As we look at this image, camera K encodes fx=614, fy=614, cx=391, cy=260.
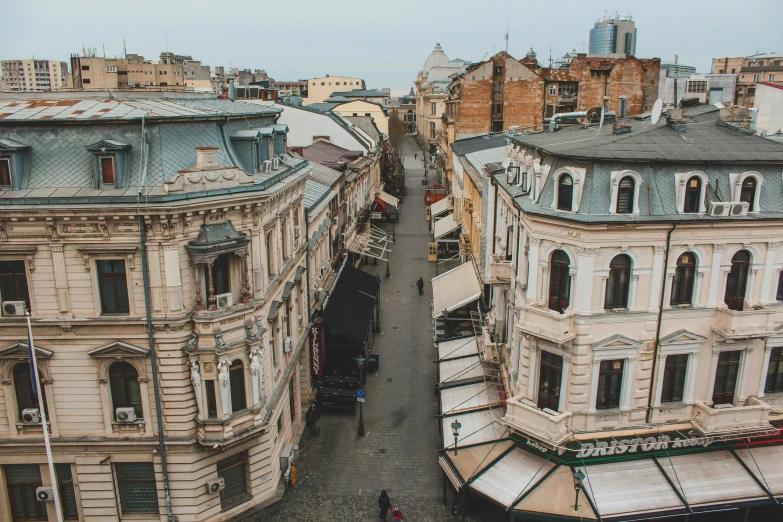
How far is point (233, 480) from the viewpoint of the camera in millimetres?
24109

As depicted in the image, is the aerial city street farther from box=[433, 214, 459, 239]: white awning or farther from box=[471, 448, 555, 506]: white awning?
box=[433, 214, 459, 239]: white awning

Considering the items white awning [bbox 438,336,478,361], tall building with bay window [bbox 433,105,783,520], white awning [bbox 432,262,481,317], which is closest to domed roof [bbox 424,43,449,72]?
white awning [bbox 432,262,481,317]

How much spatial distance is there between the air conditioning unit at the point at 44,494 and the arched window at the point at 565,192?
2100 centimetres

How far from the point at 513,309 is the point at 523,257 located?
10.4ft

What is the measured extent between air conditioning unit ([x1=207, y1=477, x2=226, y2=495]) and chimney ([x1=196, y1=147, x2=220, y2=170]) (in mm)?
11514

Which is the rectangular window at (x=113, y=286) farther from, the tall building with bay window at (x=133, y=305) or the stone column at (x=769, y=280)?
the stone column at (x=769, y=280)

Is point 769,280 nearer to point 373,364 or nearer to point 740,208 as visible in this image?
point 740,208

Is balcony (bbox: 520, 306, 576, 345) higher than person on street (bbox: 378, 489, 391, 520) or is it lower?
higher

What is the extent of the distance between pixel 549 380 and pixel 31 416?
18.6m

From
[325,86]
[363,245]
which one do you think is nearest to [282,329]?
[363,245]

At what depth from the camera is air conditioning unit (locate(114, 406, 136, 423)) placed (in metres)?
21.5

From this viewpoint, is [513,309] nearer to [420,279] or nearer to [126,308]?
[126,308]

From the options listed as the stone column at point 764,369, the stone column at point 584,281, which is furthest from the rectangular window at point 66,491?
the stone column at point 764,369

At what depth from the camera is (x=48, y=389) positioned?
70.0 feet
